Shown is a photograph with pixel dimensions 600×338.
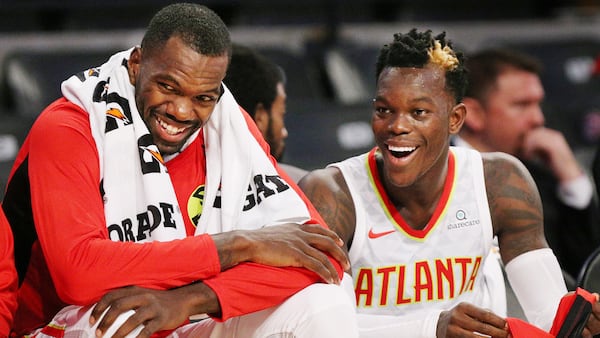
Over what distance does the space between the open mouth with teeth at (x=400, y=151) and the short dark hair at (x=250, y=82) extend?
0.79m

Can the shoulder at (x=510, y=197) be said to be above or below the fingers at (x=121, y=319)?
above

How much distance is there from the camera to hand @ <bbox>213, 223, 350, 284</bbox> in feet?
8.74

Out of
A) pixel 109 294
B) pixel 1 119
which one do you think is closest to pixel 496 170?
pixel 109 294

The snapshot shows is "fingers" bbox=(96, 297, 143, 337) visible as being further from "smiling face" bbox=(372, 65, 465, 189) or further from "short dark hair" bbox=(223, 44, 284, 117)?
"short dark hair" bbox=(223, 44, 284, 117)

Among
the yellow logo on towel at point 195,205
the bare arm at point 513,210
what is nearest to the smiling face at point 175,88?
the yellow logo on towel at point 195,205

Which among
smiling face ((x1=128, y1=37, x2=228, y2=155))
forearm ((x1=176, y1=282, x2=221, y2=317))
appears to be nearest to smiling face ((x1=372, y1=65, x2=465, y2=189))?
smiling face ((x1=128, y1=37, x2=228, y2=155))

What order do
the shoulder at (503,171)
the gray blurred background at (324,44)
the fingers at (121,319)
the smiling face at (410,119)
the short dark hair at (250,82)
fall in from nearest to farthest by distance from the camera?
the fingers at (121,319)
the smiling face at (410,119)
the shoulder at (503,171)
the short dark hair at (250,82)
the gray blurred background at (324,44)

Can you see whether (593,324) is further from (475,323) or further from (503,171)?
(503,171)

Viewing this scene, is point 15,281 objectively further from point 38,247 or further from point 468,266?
point 468,266

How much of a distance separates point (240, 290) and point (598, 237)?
233 cm

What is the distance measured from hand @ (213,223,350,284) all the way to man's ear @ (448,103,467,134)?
0.64 metres

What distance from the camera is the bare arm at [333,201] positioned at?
312 centimetres

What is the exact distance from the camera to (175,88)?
2791 millimetres

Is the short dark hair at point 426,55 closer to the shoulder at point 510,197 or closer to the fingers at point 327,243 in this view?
the shoulder at point 510,197
